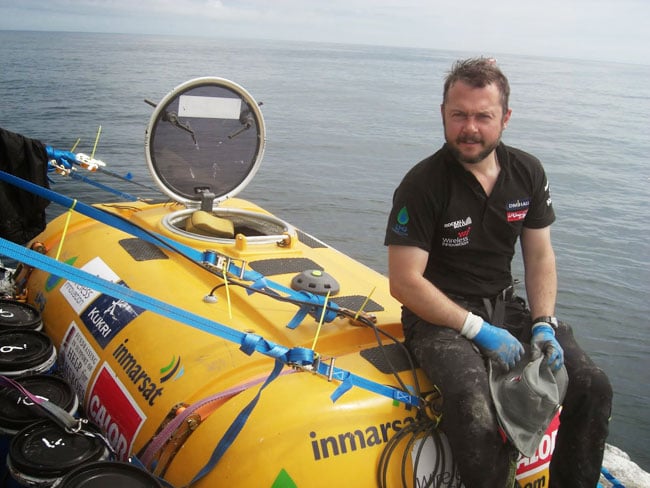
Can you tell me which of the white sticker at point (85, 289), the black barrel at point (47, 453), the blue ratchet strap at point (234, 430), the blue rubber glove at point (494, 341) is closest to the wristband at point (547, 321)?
the blue rubber glove at point (494, 341)

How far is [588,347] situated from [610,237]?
4658 millimetres

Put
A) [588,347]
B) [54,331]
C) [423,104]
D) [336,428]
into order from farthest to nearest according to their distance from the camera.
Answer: [423,104]
[588,347]
[54,331]
[336,428]

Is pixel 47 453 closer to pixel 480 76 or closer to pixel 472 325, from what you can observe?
pixel 472 325

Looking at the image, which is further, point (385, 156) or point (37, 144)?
point (385, 156)

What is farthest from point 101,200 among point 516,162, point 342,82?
point 342,82

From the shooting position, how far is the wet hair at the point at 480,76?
2.77 metres

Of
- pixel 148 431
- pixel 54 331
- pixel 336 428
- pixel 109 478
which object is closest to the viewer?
pixel 109 478

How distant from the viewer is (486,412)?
2.50 metres

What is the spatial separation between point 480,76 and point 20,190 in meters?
2.96

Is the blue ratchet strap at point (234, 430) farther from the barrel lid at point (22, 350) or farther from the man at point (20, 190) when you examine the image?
the man at point (20, 190)

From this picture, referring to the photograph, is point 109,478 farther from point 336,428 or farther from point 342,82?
point 342,82

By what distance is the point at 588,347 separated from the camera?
7.12m

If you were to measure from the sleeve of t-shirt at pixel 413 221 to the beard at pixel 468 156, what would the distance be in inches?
9.7

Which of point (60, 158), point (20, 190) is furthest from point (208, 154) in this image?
point (20, 190)
